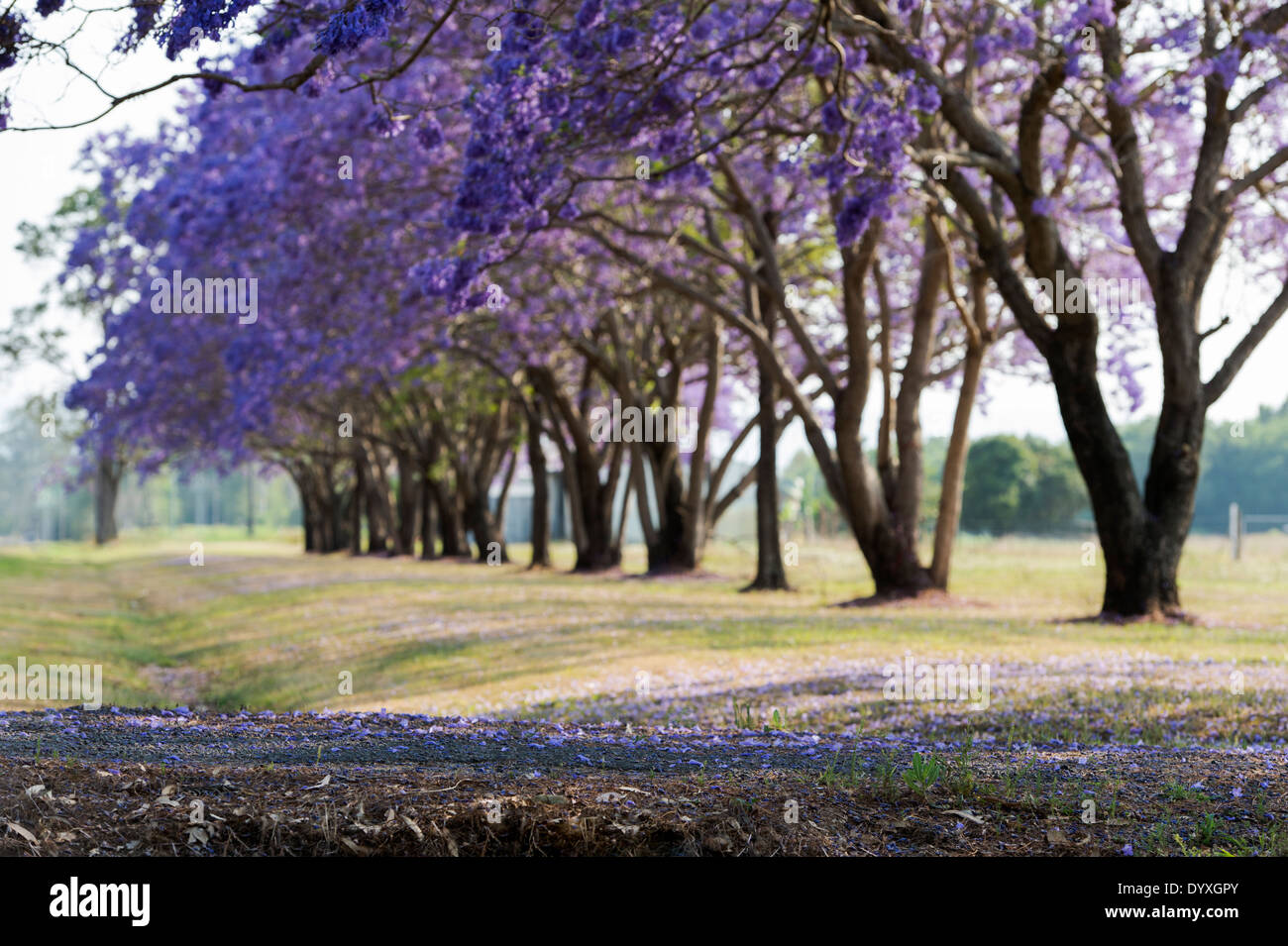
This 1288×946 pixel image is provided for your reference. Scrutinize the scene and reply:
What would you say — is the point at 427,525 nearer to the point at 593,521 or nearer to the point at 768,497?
the point at 593,521

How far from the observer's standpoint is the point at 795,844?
4.19 m

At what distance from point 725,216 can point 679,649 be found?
12.2m

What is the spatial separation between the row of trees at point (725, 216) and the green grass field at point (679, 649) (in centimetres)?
221

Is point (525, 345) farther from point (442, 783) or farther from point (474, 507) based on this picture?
point (442, 783)

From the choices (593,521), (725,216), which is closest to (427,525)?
(593,521)

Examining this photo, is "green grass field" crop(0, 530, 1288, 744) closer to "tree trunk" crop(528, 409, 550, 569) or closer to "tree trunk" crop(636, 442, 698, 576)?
"tree trunk" crop(636, 442, 698, 576)

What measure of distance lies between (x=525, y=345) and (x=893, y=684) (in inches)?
570

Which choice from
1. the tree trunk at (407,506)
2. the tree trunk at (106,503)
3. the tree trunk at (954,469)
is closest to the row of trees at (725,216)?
the tree trunk at (954,469)

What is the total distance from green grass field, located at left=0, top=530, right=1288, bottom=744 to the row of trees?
2214 mm

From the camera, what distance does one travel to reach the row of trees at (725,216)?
1053cm

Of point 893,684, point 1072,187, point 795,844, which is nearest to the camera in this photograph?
point 795,844

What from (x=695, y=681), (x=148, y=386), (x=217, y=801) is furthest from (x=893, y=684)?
(x=148, y=386)

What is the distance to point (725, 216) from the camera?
23.0 meters

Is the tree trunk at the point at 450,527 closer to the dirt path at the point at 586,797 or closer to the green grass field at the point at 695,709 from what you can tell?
the green grass field at the point at 695,709
